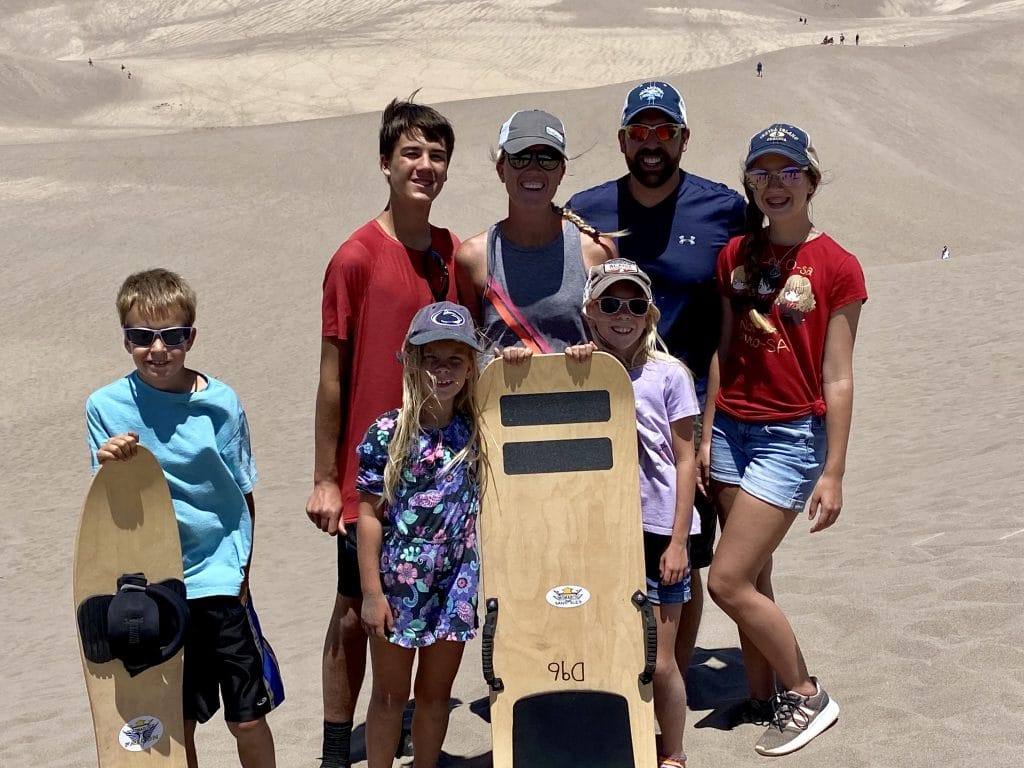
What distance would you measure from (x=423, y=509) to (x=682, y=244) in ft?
4.99

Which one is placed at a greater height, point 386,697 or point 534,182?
point 534,182

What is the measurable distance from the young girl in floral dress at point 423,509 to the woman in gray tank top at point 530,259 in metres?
0.32

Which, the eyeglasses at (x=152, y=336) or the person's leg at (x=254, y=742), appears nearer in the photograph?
the eyeglasses at (x=152, y=336)

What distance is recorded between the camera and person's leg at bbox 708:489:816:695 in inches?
164

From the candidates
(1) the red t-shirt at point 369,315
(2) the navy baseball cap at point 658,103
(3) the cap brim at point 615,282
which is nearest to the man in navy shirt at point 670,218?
(2) the navy baseball cap at point 658,103

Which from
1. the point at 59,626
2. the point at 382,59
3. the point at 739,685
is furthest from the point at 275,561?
the point at 382,59

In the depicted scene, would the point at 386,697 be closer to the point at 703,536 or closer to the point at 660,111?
the point at 703,536

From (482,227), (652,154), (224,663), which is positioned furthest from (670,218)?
(482,227)

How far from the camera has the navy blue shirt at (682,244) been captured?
14.1 feet

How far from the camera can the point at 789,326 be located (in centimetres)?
414

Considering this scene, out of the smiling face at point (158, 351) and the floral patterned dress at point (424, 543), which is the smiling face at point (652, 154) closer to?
the floral patterned dress at point (424, 543)

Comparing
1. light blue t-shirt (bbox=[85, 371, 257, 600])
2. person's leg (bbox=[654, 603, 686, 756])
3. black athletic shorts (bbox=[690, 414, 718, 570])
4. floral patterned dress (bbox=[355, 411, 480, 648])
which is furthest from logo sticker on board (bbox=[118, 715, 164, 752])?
black athletic shorts (bbox=[690, 414, 718, 570])

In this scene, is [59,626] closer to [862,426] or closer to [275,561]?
[275,561]

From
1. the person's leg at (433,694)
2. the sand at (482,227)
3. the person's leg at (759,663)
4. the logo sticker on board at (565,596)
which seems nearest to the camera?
the person's leg at (433,694)
